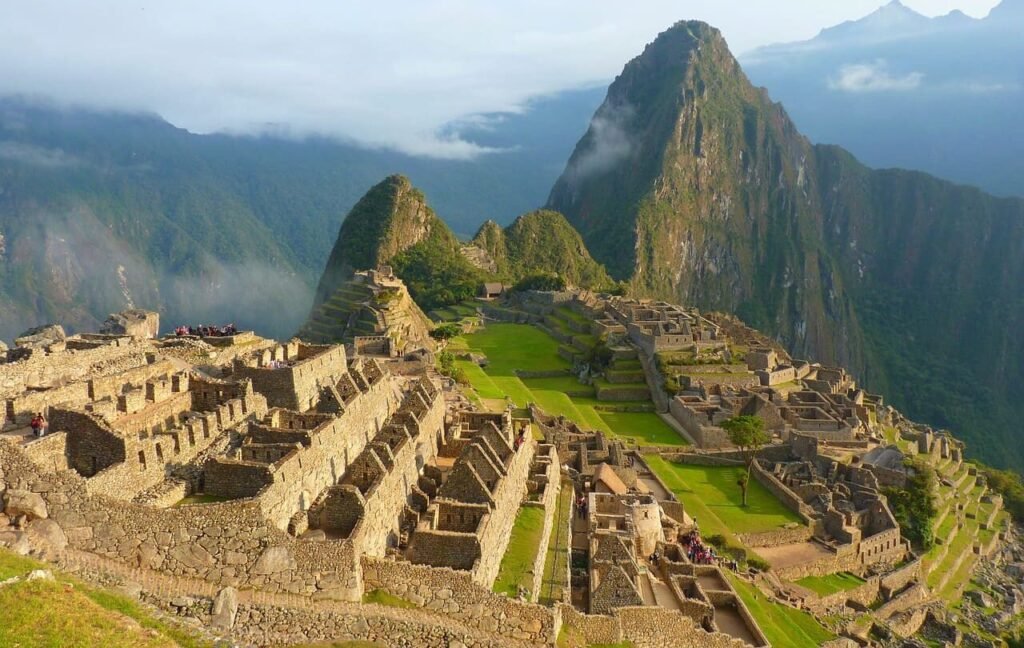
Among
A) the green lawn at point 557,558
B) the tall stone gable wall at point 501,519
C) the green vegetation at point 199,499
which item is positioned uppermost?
the green vegetation at point 199,499

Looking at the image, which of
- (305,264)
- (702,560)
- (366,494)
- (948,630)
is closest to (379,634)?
(366,494)

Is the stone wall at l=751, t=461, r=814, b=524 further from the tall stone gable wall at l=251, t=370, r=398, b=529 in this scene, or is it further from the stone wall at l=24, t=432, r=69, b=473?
the stone wall at l=24, t=432, r=69, b=473

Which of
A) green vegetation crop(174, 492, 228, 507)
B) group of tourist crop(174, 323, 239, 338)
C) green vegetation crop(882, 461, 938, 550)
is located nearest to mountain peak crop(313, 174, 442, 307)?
group of tourist crop(174, 323, 239, 338)

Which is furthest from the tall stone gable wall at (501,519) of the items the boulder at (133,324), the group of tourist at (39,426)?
the boulder at (133,324)

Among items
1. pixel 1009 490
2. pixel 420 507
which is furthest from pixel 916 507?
pixel 420 507

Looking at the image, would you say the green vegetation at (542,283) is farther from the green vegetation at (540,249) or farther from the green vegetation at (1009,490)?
the green vegetation at (1009,490)
